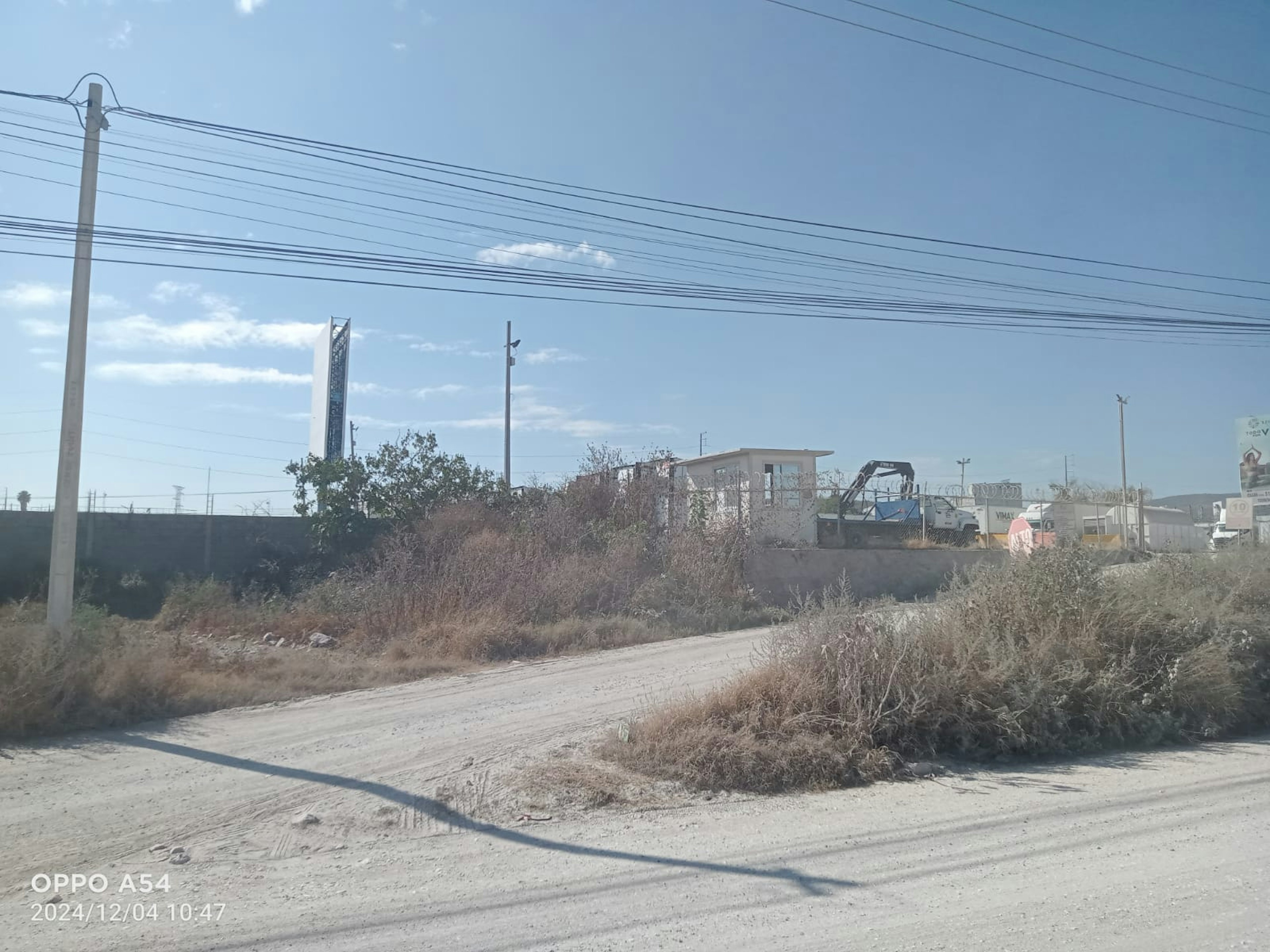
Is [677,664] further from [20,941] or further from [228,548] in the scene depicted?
[228,548]

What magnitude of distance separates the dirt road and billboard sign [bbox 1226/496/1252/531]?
79.7ft

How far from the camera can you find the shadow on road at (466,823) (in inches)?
215

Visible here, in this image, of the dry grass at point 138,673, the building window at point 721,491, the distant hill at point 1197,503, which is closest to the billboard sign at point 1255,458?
the distant hill at point 1197,503

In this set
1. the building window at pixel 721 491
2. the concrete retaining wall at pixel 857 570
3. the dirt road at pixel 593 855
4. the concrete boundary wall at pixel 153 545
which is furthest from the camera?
the building window at pixel 721 491

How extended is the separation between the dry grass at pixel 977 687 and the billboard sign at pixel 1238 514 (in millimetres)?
22092

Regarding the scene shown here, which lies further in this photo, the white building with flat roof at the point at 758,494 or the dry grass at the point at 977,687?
the white building with flat roof at the point at 758,494

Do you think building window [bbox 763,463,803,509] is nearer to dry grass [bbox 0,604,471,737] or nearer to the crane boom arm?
the crane boom arm

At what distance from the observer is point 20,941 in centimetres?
473

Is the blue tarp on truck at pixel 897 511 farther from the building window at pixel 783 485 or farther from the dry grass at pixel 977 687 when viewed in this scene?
the dry grass at pixel 977 687

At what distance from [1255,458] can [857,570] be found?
27643mm

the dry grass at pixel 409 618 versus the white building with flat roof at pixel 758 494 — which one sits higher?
the white building with flat roof at pixel 758 494

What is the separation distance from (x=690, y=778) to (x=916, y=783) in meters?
2.05

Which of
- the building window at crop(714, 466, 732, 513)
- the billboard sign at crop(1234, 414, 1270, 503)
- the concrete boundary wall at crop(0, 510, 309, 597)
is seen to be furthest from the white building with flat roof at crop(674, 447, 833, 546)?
the billboard sign at crop(1234, 414, 1270, 503)

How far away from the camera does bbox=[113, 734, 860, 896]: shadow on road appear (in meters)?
5.45
